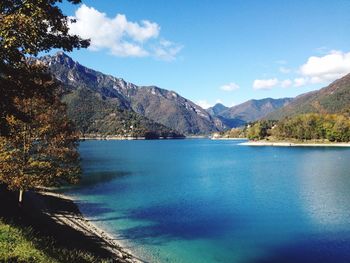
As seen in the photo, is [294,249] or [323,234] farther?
[323,234]

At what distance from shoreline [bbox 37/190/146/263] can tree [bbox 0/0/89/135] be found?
701 inches

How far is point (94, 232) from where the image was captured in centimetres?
3697

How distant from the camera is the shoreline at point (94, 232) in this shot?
3026cm

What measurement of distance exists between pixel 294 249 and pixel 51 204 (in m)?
33.1

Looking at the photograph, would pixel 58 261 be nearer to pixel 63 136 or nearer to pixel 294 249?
pixel 63 136

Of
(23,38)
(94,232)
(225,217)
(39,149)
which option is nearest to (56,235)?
(39,149)

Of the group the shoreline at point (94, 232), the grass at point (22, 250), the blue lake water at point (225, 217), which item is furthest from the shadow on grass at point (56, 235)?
the blue lake water at point (225, 217)

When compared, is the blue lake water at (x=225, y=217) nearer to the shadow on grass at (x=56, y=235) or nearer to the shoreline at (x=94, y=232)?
the shoreline at (x=94, y=232)

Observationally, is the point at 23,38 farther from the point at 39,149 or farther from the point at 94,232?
the point at 94,232

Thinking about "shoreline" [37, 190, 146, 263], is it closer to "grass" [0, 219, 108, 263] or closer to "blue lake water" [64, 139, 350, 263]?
"blue lake water" [64, 139, 350, 263]

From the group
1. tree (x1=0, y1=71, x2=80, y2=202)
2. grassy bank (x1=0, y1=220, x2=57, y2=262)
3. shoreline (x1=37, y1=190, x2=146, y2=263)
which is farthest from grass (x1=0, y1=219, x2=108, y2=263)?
shoreline (x1=37, y1=190, x2=146, y2=263)

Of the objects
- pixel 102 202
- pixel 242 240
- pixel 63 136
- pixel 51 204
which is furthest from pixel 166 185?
pixel 63 136

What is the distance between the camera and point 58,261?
15727 mm

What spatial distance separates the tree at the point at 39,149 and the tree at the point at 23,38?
46.3 feet
